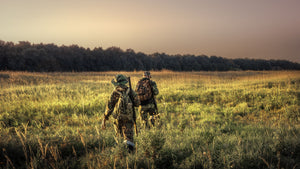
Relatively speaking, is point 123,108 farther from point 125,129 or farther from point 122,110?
point 125,129

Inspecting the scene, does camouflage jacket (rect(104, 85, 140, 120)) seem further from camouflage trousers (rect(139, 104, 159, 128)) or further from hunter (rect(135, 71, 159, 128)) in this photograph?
camouflage trousers (rect(139, 104, 159, 128))

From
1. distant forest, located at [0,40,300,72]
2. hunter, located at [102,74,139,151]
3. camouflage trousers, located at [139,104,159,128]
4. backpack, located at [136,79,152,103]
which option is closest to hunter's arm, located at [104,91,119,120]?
hunter, located at [102,74,139,151]

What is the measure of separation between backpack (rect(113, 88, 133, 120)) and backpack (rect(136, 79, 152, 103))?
196cm

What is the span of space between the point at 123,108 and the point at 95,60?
67.2 m

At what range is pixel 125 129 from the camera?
191 inches

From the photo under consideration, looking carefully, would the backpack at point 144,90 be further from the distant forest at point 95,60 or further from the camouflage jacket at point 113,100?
the distant forest at point 95,60

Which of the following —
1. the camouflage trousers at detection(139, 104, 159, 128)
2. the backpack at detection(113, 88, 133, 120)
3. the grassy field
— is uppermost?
the backpack at detection(113, 88, 133, 120)

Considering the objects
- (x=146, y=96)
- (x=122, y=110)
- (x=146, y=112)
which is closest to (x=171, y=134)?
(x=146, y=112)

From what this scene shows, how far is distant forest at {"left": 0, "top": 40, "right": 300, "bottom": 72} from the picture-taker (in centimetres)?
4988

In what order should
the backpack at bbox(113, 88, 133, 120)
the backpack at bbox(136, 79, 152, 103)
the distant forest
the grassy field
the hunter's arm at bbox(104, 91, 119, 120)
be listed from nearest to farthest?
the grassy field
the backpack at bbox(113, 88, 133, 120)
the hunter's arm at bbox(104, 91, 119, 120)
the backpack at bbox(136, 79, 152, 103)
the distant forest

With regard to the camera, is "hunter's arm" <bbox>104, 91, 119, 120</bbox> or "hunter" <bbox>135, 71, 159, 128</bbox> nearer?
"hunter's arm" <bbox>104, 91, 119, 120</bbox>

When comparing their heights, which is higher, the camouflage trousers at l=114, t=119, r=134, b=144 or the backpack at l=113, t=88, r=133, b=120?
the backpack at l=113, t=88, r=133, b=120

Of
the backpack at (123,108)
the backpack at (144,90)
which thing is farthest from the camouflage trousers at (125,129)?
the backpack at (144,90)

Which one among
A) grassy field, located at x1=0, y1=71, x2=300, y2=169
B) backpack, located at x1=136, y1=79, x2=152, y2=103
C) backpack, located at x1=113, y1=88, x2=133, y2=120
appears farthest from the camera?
backpack, located at x1=136, y1=79, x2=152, y2=103
